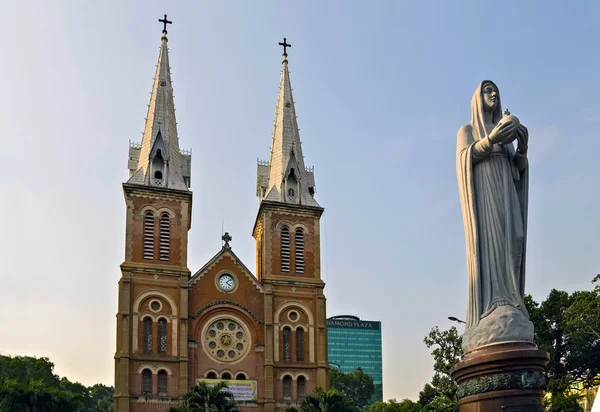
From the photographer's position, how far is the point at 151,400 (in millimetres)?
44594

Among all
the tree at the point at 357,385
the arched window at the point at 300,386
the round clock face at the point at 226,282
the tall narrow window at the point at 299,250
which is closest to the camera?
the arched window at the point at 300,386

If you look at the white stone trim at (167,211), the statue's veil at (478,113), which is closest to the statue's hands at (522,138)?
the statue's veil at (478,113)

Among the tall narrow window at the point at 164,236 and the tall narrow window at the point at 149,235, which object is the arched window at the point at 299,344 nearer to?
the tall narrow window at the point at 164,236

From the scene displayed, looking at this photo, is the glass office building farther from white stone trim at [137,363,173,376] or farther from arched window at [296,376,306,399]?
white stone trim at [137,363,173,376]

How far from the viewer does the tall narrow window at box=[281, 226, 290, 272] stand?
5016 centimetres

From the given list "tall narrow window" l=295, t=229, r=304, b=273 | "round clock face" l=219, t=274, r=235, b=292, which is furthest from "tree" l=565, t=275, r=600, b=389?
"round clock face" l=219, t=274, r=235, b=292

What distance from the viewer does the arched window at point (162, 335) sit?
46.2 meters

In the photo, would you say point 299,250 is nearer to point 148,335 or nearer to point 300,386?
Answer: point 300,386

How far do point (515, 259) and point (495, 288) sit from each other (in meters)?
0.52

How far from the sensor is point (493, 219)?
11.1 meters

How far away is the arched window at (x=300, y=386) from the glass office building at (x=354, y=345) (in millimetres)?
93664

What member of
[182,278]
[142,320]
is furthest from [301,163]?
[142,320]

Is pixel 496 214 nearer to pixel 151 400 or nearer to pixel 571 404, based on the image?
pixel 571 404

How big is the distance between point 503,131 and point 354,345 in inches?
5372
